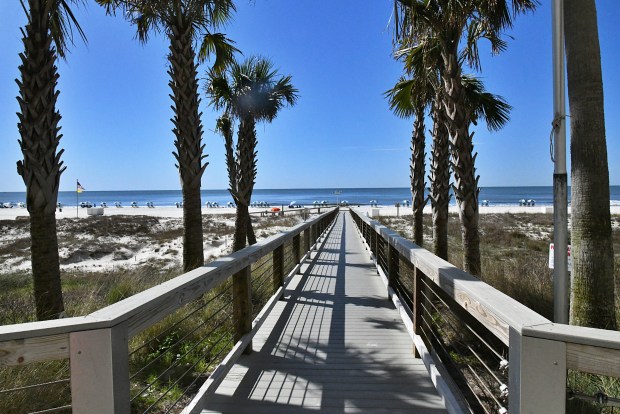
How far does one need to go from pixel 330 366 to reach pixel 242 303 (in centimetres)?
101

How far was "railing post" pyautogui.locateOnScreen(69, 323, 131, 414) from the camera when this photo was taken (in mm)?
1534

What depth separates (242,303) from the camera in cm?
376

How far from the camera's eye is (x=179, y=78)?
6.95 meters

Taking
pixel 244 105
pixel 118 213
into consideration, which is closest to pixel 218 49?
pixel 244 105

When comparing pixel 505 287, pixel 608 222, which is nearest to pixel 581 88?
pixel 608 222

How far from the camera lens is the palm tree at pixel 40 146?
14.4ft

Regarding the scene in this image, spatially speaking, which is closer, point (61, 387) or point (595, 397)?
point (595, 397)

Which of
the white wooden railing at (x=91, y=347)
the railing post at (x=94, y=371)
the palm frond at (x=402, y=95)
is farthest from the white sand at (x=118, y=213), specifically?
the railing post at (x=94, y=371)

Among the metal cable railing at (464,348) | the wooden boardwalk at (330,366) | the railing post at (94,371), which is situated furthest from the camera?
the wooden boardwalk at (330,366)

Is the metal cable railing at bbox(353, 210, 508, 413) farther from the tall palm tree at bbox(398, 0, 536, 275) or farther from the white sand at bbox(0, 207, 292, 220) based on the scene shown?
the white sand at bbox(0, 207, 292, 220)

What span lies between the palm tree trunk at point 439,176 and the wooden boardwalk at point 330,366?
286 cm

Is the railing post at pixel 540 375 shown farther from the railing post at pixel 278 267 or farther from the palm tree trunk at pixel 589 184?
the railing post at pixel 278 267

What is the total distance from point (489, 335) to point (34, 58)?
6380mm

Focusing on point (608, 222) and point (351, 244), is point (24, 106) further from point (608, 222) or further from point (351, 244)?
point (351, 244)
